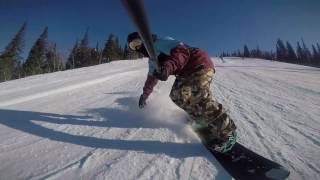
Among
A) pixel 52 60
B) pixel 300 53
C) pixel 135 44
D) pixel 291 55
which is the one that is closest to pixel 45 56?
pixel 52 60

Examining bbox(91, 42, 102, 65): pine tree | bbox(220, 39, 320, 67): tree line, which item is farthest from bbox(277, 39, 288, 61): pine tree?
bbox(91, 42, 102, 65): pine tree

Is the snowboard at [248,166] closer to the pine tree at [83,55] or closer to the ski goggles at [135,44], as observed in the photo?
the ski goggles at [135,44]

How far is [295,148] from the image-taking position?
2.73 meters

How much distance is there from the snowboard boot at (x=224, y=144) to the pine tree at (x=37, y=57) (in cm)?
5489

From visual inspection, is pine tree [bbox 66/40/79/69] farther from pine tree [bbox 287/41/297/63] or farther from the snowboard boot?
pine tree [bbox 287/41/297/63]

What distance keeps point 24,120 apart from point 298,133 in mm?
4320

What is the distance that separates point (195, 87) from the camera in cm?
321

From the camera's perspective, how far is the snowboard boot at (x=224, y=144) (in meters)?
2.70

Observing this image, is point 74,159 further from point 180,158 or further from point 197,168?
point 197,168

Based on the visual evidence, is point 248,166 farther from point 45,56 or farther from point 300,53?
point 300,53

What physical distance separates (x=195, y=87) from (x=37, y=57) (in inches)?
2200

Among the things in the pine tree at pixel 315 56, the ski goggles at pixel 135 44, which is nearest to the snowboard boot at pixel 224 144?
the ski goggles at pixel 135 44

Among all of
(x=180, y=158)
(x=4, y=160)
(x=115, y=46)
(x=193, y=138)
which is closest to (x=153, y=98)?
(x=193, y=138)

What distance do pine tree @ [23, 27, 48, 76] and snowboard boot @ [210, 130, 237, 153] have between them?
54.9 meters
